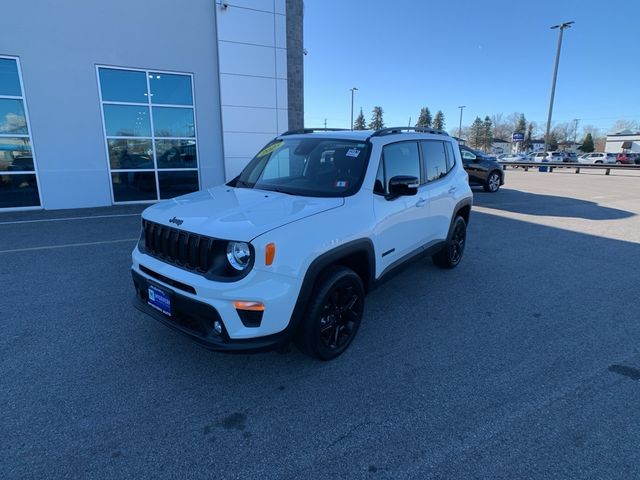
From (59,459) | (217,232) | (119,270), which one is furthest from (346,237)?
(119,270)

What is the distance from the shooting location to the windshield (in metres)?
3.38

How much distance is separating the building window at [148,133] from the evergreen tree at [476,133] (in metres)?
107

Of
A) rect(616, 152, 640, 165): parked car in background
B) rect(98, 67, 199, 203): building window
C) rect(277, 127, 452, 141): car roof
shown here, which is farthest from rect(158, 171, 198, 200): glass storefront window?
rect(616, 152, 640, 165): parked car in background

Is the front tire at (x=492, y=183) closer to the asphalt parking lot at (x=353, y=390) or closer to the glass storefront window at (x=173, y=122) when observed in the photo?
the asphalt parking lot at (x=353, y=390)

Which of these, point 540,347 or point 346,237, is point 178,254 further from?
point 540,347

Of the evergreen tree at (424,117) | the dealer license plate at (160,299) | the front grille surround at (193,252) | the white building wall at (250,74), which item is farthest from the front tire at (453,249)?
the evergreen tree at (424,117)

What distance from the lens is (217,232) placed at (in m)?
2.54

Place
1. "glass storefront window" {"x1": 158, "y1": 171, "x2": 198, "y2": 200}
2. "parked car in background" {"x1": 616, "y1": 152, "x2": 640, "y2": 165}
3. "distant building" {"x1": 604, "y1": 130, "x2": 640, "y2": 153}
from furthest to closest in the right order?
1. "distant building" {"x1": 604, "y1": 130, "x2": 640, "y2": 153}
2. "parked car in background" {"x1": 616, "y1": 152, "x2": 640, "y2": 165}
3. "glass storefront window" {"x1": 158, "y1": 171, "x2": 198, "y2": 200}

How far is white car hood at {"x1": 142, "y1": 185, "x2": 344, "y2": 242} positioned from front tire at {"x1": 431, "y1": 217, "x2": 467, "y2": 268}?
277 centimetres

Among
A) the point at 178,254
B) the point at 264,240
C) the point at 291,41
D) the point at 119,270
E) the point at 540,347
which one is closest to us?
the point at 264,240

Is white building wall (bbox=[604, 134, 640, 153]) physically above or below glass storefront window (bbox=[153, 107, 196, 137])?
above

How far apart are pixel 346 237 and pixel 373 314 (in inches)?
55.5

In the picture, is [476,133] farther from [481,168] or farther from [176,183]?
[176,183]

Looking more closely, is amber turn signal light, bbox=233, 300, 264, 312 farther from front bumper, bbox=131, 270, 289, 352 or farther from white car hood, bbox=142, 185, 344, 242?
white car hood, bbox=142, 185, 344, 242
